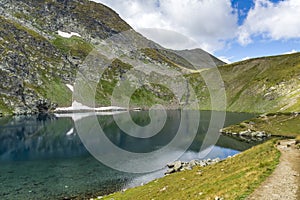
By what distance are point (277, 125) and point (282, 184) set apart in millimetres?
97975

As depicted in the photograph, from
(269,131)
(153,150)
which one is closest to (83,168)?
(153,150)

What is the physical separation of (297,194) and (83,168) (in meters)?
57.5

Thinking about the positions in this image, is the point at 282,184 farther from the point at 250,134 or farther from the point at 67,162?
the point at 250,134

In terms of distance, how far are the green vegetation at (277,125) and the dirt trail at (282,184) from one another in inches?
2728

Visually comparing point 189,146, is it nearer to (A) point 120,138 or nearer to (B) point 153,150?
(B) point 153,150

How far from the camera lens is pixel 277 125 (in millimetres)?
114750

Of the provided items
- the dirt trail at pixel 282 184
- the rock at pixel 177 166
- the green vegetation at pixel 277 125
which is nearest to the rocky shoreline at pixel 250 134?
the green vegetation at pixel 277 125

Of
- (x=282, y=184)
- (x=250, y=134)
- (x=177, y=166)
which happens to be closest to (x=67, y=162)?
(x=177, y=166)

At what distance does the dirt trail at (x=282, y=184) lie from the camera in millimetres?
22562

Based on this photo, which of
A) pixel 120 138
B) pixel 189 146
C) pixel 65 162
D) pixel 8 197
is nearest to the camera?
pixel 8 197

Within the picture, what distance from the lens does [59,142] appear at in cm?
10888

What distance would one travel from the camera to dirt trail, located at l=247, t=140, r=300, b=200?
74.0 feet

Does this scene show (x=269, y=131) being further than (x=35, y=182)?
Yes

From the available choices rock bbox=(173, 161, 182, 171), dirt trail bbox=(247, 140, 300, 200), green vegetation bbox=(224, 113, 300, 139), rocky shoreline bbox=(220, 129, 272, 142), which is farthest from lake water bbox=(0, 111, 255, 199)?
dirt trail bbox=(247, 140, 300, 200)
